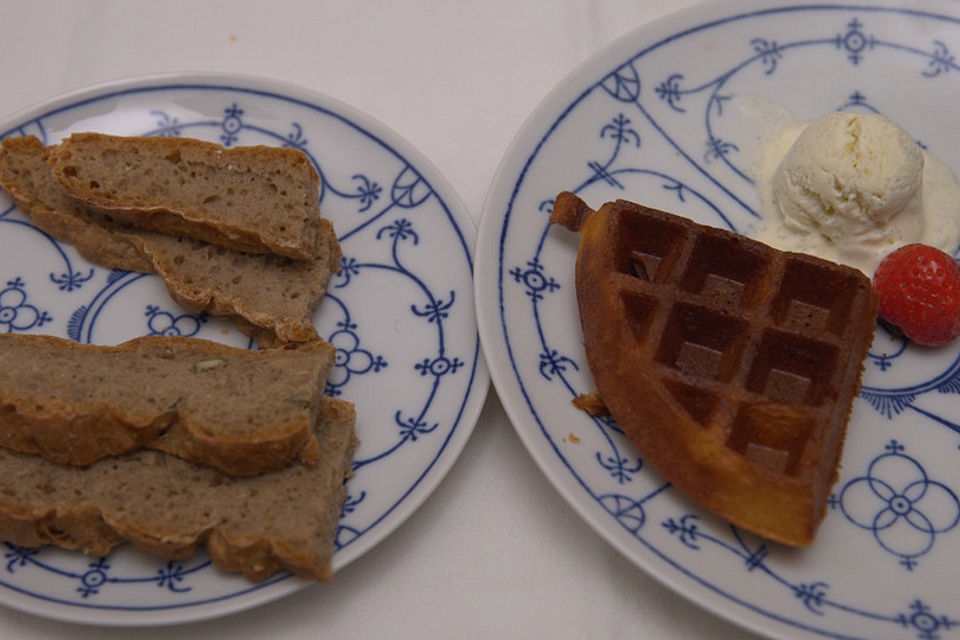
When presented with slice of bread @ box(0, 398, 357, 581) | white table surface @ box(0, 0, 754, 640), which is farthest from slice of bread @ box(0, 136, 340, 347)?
white table surface @ box(0, 0, 754, 640)

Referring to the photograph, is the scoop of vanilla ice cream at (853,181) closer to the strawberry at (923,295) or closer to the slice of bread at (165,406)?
the strawberry at (923,295)

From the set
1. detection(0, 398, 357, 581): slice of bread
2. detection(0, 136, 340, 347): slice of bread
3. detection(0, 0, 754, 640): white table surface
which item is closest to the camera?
detection(0, 398, 357, 581): slice of bread

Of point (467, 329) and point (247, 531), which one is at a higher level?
point (467, 329)

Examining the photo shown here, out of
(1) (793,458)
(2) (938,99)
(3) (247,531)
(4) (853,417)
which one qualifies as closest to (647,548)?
(1) (793,458)

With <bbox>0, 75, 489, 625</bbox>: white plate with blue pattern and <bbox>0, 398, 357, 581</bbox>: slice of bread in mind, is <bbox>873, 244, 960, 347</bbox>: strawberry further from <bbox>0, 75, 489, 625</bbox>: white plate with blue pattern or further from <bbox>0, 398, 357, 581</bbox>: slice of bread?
<bbox>0, 398, 357, 581</bbox>: slice of bread

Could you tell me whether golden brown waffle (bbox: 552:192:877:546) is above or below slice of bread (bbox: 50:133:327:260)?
below

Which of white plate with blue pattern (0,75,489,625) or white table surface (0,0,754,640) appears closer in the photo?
white plate with blue pattern (0,75,489,625)

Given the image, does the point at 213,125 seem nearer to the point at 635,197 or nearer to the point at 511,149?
the point at 511,149
